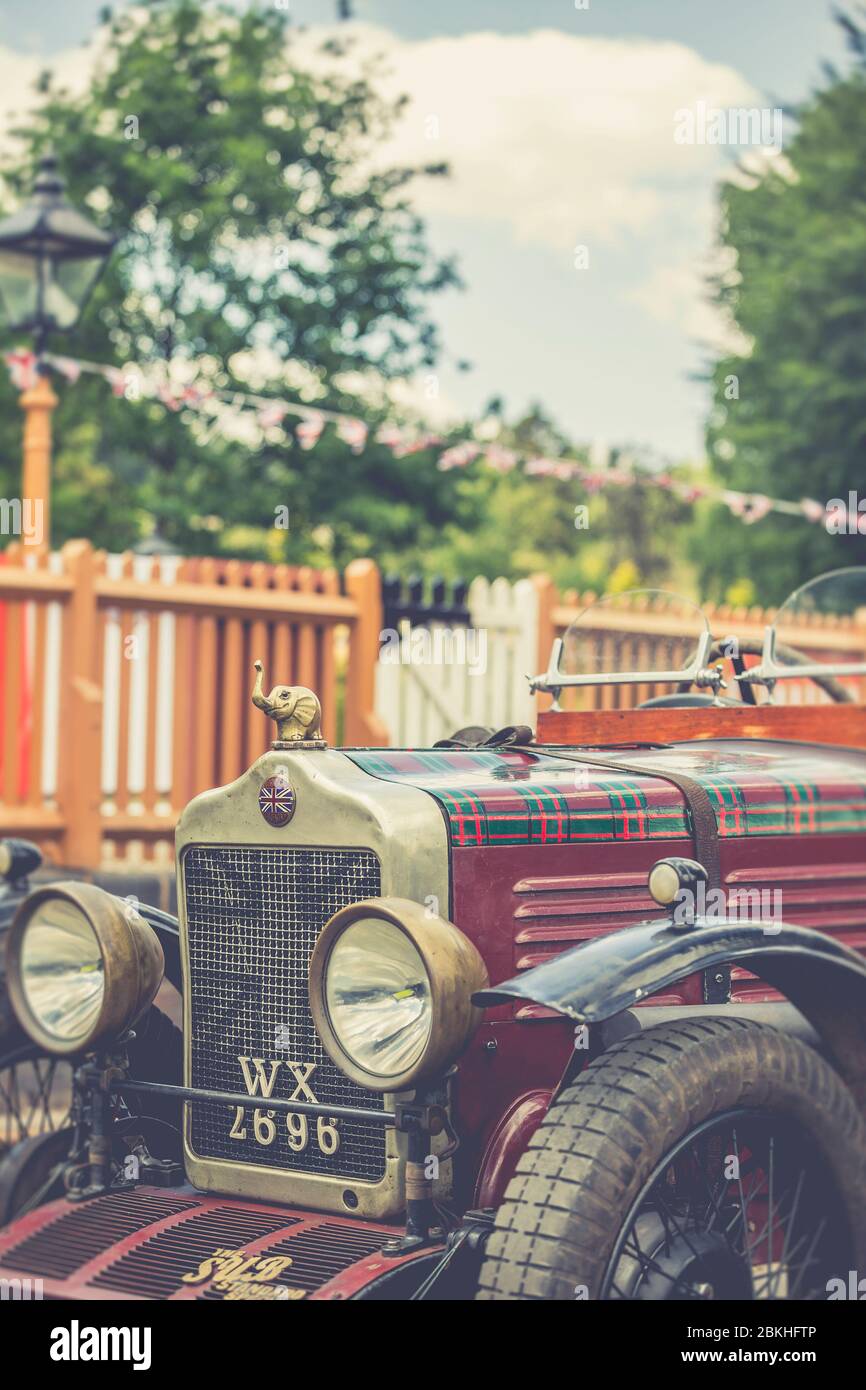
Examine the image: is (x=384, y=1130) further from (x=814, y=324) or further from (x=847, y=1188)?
(x=814, y=324)

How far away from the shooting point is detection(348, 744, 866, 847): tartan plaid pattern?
333cm

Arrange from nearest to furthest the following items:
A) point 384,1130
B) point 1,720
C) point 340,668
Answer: point 384,1130
point 1,720
point 340,668

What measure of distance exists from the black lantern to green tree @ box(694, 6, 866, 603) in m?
15.3

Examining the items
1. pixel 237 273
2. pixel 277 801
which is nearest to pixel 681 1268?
pixel 277 801

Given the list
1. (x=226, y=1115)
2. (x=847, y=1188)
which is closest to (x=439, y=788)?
(x=226, y=1115)

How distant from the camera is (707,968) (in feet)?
10.7

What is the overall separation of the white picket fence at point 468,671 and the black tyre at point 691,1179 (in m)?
6.79

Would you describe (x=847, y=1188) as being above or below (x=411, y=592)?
below

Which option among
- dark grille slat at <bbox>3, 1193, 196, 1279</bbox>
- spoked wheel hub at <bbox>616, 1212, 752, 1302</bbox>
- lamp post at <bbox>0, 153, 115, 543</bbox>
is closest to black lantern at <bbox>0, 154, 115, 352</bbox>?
lamp post at <bbox>0, 153, 115, 543</bbox>

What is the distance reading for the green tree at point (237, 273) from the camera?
2272 cm

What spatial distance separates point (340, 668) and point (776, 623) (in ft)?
19.1

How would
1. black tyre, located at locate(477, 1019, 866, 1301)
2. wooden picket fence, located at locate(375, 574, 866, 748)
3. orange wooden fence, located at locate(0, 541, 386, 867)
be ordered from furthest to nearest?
wooden picket fence, located at locate(375, 574, 866, 748)
orange wooden fence, located at locate(0, 541, 386, 867)
black tyre, located at locate(477, 1019, 866, 1301)

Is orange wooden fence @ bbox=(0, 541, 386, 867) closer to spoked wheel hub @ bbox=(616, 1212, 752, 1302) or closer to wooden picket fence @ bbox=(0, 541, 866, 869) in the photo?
wooden picket fence @ bbox=(0, 541, 866, 869)

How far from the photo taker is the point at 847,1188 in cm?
326
